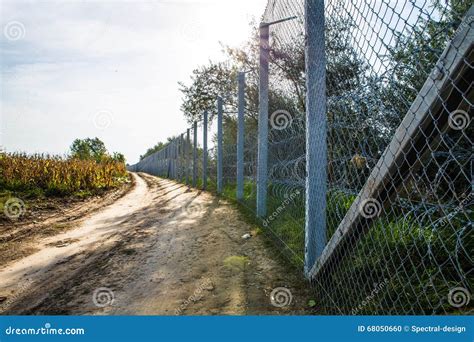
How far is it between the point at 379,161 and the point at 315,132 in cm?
105

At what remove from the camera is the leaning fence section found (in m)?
1.62

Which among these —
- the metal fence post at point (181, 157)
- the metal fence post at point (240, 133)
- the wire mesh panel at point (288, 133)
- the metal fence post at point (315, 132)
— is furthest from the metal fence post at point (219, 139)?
the metal fence post at point (181, 157)

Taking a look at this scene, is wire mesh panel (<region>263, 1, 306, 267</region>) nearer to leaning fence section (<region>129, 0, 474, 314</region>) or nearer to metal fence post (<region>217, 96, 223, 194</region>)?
leaning fence section (<region>129, 0, 474, 314</region>)

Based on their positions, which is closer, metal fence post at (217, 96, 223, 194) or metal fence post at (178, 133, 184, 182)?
metal fence post at (217, 96, 223, 194)

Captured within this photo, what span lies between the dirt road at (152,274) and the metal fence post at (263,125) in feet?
1.66

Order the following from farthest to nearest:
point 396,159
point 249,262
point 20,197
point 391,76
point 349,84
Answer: point 20,197 < point 249,262 < point 349,84 < point 391,76 < point 396,159

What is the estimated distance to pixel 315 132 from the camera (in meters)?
2.99

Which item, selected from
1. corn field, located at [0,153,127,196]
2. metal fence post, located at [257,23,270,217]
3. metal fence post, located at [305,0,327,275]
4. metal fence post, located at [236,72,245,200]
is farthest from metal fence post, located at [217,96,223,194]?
metal fence post, located at [305,0,327,275]

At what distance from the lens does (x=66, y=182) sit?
11.4m

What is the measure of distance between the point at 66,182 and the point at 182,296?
9.69 meters

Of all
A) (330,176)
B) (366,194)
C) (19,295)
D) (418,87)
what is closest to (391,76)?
(418,87)

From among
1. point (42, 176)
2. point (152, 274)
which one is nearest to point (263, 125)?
point (152, 274)

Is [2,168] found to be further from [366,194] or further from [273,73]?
[366,194]

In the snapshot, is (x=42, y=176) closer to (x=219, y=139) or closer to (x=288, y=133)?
(x=219, y=139)
